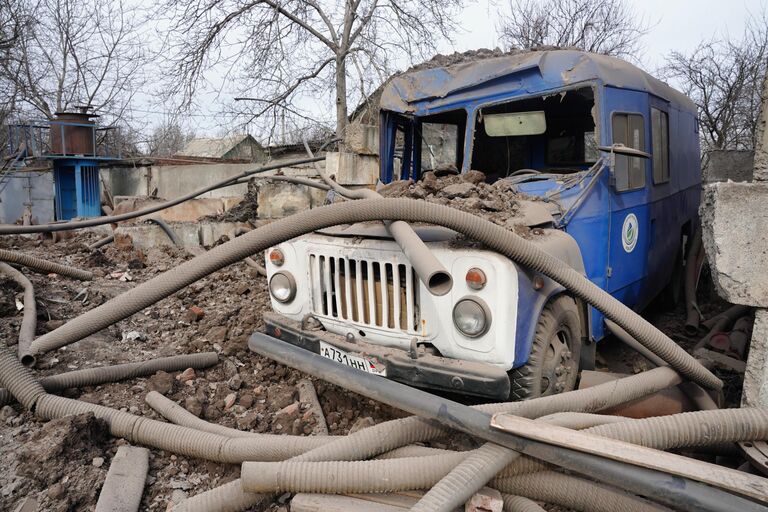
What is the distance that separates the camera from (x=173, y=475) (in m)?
2.66

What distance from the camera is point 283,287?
3.42 m

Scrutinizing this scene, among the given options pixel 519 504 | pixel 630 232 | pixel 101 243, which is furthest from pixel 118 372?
pixel 101 243

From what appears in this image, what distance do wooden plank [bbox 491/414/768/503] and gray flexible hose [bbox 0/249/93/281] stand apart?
4894mm

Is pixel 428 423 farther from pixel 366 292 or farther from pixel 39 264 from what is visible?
pixel 39 264

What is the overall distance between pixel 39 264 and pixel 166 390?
291 centimetres

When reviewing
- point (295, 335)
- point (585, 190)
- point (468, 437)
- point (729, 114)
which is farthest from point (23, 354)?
point (729, 114)

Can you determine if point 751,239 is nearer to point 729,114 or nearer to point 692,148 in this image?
point 692,148

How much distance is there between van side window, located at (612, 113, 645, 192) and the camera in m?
3.84

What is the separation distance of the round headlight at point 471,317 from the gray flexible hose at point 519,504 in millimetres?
750

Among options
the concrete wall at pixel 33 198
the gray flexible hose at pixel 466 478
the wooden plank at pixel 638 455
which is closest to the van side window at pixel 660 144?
the wooden plank at pixel 638 455

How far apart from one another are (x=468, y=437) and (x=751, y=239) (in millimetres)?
1694

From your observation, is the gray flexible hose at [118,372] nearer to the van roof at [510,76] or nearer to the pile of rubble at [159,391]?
the pile of rubble at [159,391]

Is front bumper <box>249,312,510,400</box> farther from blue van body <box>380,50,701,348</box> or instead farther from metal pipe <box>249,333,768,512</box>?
blue van body <box>380,50,701,348</box>

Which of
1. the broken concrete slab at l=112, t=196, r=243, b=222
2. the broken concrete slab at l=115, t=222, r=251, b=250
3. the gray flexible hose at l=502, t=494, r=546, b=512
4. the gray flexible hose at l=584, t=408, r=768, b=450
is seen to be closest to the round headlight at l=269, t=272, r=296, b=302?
the gray flexible hose at l=502, t=494, r=546, b=512
